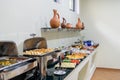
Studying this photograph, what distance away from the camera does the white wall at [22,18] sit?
180 centimetres

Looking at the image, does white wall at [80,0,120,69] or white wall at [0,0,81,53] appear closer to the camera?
white wall at [0,0,81,53]

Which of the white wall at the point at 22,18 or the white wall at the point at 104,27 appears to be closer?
the white wall at the point at 22,18

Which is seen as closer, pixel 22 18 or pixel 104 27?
pixel 22 18

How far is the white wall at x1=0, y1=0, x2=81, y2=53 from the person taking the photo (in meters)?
1.80

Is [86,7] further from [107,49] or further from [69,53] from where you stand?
[69,53]

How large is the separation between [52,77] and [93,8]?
4.47 m

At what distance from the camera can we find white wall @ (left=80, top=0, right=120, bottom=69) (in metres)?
5.60

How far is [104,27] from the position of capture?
5715 millimetres

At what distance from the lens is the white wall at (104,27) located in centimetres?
560

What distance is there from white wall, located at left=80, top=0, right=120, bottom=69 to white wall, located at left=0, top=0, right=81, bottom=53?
3.03 meters

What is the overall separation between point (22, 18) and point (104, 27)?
4.09m

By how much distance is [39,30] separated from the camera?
2.63 metres

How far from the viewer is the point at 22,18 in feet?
7.00

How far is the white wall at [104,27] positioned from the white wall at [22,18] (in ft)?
9.95
